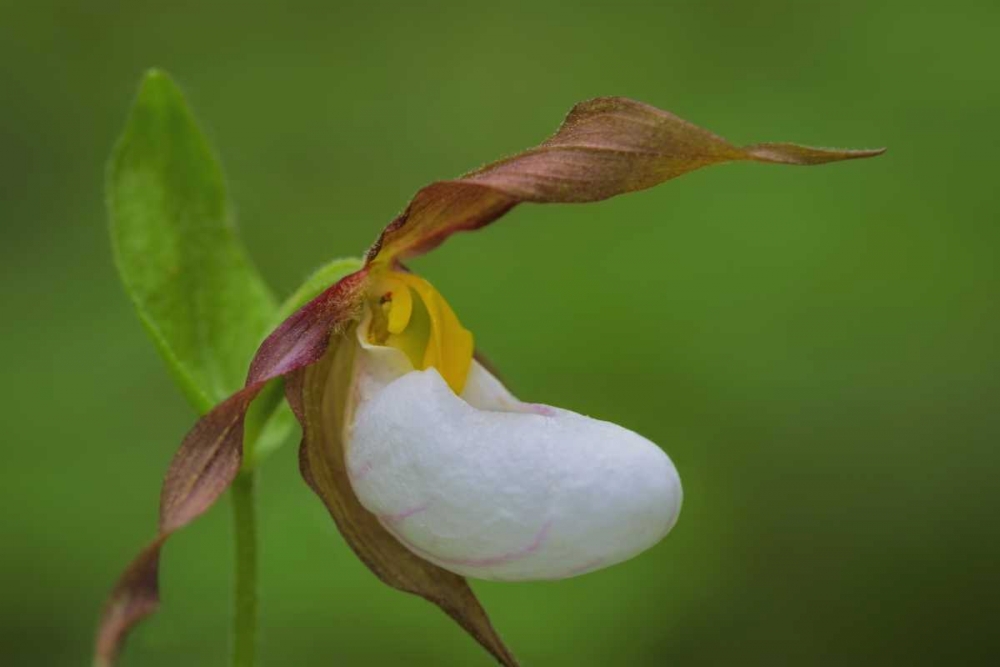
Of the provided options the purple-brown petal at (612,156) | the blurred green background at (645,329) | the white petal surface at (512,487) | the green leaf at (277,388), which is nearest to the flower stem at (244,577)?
the green leaf at (277,388)

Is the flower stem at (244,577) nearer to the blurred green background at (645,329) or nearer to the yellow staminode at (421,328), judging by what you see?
the yellow staminode at (421,328)

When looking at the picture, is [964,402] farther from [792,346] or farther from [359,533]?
[359,533]

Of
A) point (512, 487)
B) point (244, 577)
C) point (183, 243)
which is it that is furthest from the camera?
point (183, 243)

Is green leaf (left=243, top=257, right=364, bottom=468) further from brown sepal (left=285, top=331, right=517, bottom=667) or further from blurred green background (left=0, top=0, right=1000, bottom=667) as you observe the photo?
blurred green background (left=0, top=0, right=1000, bottom=667)

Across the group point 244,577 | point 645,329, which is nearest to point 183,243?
point 244,577

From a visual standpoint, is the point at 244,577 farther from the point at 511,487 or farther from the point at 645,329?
the point at 645,329
